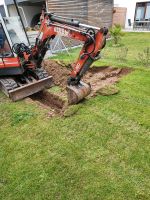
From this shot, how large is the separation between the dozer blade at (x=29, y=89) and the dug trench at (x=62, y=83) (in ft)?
0.60

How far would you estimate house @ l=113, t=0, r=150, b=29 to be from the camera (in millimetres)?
18281

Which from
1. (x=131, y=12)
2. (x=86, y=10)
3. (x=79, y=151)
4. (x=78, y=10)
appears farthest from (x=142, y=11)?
(x=79, y=151)

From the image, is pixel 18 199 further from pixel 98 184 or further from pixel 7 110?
pixel 7 110

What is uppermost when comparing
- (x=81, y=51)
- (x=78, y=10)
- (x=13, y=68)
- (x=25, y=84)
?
(x=81, y=51)

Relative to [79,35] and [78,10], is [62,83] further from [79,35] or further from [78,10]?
[78,10]

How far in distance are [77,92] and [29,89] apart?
142 cm

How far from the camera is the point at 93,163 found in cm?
295

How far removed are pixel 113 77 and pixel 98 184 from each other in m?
3.98

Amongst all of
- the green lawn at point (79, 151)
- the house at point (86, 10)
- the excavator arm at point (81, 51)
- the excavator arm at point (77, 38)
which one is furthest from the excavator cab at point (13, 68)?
the house at point (86, 10)

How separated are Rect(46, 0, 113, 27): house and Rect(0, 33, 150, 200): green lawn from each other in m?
7.54

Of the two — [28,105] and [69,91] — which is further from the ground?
[69,91]

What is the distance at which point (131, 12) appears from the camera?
739 inches

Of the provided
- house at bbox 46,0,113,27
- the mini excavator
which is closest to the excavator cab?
the mini excavator

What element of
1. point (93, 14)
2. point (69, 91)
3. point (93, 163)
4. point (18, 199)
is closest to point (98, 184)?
point (93, 163)
